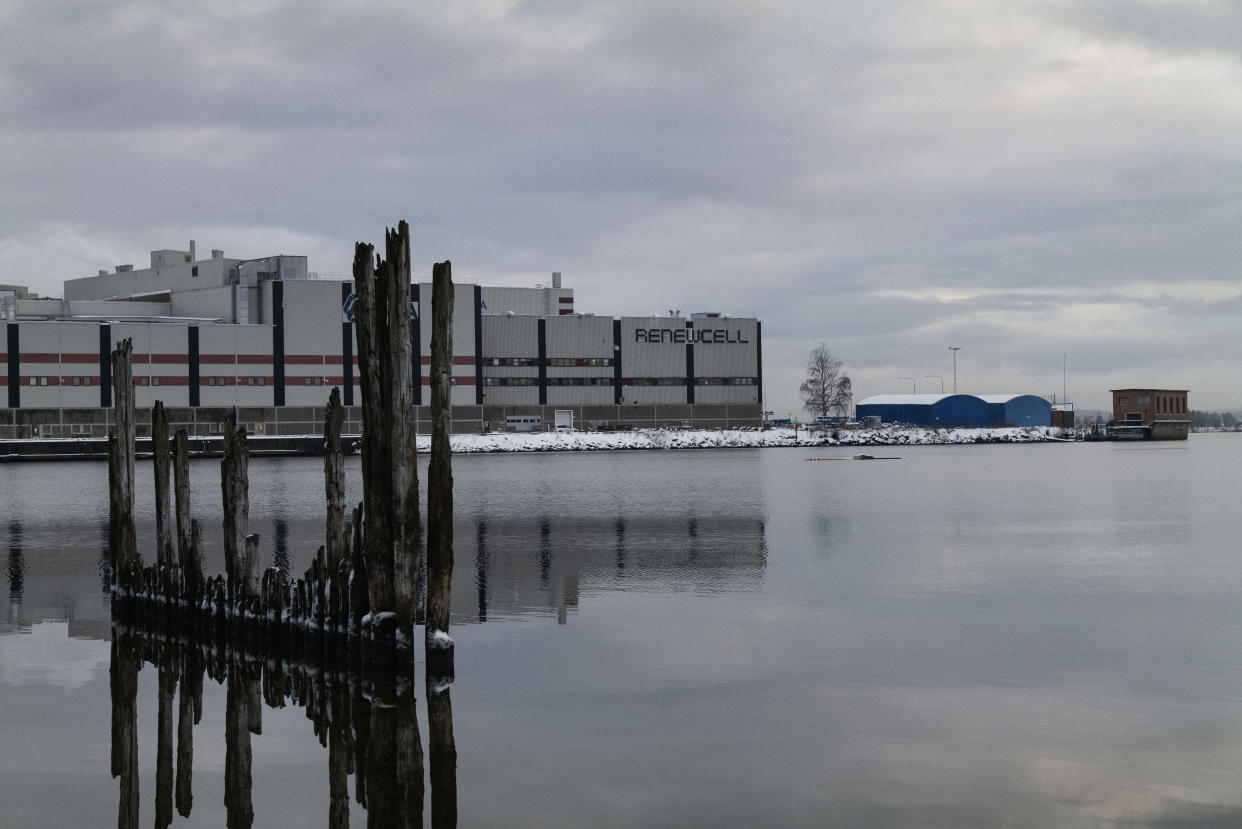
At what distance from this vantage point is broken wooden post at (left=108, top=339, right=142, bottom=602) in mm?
23719

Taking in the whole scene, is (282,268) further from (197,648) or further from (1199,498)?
(197,648)

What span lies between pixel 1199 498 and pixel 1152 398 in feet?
401

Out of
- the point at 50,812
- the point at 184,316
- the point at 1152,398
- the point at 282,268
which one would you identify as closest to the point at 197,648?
the point at 50,812

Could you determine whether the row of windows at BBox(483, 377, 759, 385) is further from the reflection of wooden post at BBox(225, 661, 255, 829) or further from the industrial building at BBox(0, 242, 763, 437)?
the reflection of wooden post at BBox(225, 661, 255, 829)

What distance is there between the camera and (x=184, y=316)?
414 ft

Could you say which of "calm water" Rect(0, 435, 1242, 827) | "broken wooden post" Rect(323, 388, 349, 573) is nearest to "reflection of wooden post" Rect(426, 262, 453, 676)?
"calm water" Rect(0, 435, 1242, 827)

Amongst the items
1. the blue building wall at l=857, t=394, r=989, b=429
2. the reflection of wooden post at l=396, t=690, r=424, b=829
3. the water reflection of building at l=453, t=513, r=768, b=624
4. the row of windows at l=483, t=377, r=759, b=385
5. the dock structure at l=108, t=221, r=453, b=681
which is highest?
the row of windows at l=483, t=377, r=759, b=385

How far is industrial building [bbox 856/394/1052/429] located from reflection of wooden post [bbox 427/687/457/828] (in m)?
152

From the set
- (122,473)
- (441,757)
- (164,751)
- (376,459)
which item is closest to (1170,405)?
(122,473)

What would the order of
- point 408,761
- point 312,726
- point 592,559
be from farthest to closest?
point 592,559, point 312,726, point 408,761

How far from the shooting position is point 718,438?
13112 centimetres

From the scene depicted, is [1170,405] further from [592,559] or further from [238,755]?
[238,755]

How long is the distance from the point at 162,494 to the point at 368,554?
24.6 ft

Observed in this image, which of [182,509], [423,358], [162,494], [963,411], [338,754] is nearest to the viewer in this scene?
[338,754]
